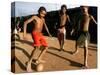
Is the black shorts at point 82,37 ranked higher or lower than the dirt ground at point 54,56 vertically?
higher

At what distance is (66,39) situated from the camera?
89.7 inches

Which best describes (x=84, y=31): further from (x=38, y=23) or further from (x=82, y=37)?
(x=38, y=23)

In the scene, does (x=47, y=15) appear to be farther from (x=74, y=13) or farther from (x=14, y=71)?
(x=14, y=71)

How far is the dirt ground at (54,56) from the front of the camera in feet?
6.77

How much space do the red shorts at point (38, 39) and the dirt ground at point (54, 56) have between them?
0.13 ft

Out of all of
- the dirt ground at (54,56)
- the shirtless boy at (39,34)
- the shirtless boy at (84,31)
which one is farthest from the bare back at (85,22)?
the shirtless boy at (39,34)

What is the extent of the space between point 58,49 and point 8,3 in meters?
0.61

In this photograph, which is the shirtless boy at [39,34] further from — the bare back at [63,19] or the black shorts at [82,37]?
the black shorts at [82,37]

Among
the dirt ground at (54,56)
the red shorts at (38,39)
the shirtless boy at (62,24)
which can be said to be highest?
the shirtless boy at (62,24)

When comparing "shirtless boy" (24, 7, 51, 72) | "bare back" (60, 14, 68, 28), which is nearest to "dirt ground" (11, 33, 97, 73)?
"shirtless boy" (24, 7, 51, 72)

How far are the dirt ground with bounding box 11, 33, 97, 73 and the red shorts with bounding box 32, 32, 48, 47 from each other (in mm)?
38

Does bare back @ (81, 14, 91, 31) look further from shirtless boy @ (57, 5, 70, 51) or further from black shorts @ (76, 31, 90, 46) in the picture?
shirtless boy @ (57, 5, 70, 51)

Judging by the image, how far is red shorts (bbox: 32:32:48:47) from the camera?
214cm

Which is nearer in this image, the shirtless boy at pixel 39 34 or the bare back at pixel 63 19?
the shirtless boy at pixel 39 34
